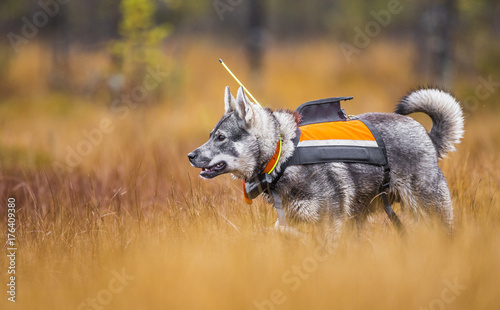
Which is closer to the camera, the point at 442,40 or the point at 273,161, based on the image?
the point at 273,161

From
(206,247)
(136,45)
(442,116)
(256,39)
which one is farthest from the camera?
(256,39)

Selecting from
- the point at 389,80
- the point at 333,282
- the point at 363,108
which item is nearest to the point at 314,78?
the point at 389,80

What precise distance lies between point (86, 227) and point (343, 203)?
232 centimetres

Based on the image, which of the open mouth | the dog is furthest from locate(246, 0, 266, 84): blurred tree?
the open mouth

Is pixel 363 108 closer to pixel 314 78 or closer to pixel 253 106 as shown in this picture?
pixel 314 78

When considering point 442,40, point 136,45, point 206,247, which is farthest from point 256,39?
point 206,247

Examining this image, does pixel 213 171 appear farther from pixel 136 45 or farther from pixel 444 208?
pixel 136 45

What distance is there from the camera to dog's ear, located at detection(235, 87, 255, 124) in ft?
14.5

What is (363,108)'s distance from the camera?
495 inches

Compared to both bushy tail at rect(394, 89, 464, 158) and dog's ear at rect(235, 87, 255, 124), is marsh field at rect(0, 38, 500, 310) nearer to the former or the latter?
bushy tail at rect(394, 89, 464, 158)

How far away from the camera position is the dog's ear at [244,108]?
4.42 meters

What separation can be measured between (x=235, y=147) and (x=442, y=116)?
6.51ft

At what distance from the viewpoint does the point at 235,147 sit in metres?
4.48

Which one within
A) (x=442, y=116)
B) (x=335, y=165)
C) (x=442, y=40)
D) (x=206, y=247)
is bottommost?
(x=206, y=247)
